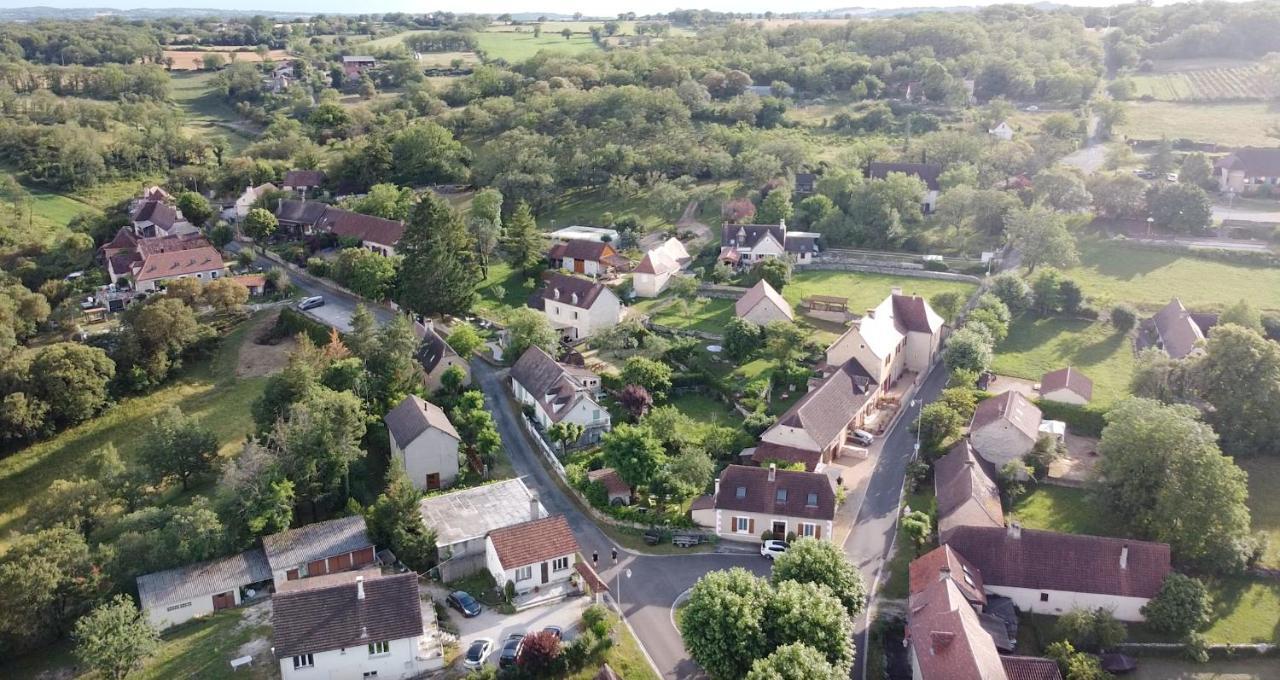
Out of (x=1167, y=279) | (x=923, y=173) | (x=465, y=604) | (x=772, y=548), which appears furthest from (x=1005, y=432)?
(x=923, y=173)

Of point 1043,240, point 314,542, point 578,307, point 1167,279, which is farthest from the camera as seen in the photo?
point 1167,279

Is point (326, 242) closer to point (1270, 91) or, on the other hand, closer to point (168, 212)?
point (168, 212)

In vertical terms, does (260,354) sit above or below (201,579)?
below

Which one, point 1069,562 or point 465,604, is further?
point 1069,562

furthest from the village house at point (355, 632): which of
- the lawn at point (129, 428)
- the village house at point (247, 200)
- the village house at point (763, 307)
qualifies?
the village house at point (247, 200)

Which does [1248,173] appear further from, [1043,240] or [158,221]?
[158,221]

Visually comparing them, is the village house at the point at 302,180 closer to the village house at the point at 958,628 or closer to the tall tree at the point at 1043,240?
the tall tree at the point at 1043,240

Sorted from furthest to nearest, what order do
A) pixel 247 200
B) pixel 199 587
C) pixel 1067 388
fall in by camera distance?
pixel 247 200, pixel 1067 388, pixel 199 587
